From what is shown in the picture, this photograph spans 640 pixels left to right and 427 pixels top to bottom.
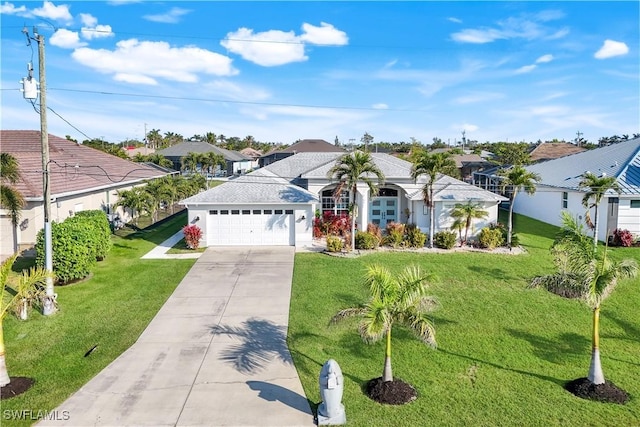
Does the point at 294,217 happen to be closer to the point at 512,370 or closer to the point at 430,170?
the point at 430,170

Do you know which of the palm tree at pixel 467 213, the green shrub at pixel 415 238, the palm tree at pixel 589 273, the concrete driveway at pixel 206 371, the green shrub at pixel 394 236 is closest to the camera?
the concrete driveway at pixel 206 371

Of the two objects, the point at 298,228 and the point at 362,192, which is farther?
the point at 362,192

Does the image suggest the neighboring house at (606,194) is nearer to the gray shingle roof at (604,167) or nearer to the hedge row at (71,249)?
the gray shingle roof at (604,167)

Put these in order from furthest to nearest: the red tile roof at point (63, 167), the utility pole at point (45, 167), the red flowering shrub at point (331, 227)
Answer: the red flowering shrub at point (331, 227), the red tile roof at point (63, 167), the utility pole at point (45, 167)

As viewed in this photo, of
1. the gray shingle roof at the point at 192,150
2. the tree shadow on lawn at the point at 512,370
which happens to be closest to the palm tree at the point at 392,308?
the tree shadow on lawn at the point at 512,370

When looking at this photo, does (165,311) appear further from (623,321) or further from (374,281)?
(623,321)

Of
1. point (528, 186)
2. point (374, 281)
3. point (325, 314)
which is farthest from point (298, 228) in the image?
point (374, 281)

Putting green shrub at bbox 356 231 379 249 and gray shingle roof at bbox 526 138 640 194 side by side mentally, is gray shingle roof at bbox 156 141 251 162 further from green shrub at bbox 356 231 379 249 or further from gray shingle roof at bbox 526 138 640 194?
green shrub at bbox 356 231 379 249
